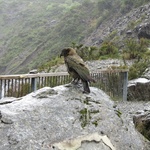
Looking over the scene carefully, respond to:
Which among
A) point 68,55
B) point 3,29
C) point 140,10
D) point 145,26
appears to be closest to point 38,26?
point 3,29

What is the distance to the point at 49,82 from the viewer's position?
26.5 feet

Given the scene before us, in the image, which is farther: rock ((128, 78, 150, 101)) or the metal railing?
rock ((128, 78, 150, 101))

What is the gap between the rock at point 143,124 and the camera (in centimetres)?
612

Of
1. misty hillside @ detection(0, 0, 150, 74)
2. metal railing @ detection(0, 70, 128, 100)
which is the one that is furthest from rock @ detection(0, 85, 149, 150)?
misty hillside @ detection(0, 0, 150, 74)

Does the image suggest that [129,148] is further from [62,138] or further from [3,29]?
[3,29]

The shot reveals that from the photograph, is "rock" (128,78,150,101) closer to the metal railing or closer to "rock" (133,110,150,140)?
the metal railing

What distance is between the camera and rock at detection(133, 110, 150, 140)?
612 cm

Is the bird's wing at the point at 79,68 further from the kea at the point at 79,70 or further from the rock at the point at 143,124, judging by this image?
the rock at the point at 143,124

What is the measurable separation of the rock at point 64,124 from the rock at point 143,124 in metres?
1.32

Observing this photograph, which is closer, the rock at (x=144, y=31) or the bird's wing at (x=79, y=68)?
the bird's wing at (x=79, y=68)

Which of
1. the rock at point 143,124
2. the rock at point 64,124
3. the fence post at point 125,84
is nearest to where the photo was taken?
the rock at point 64,124

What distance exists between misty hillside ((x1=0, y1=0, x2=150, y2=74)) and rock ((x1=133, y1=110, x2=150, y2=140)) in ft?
83.5

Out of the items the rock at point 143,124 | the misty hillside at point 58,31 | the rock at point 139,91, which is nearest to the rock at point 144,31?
the misty hillside at point 58,31

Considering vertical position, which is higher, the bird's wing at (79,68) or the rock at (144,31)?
the rock at (144,31)
